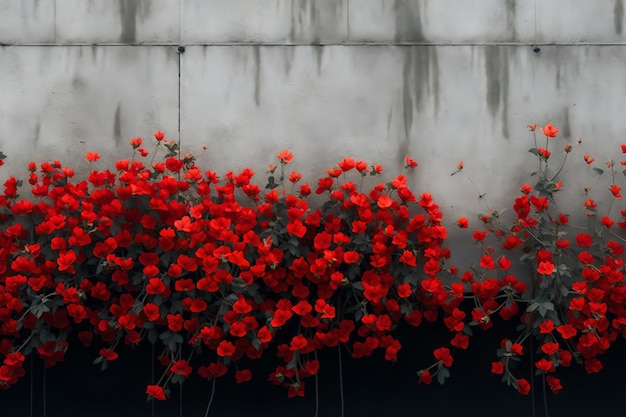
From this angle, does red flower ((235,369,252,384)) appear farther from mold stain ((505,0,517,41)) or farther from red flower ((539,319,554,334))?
mold stain ((505,0,517,41))

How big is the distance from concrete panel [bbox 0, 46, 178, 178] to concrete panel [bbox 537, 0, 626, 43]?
6.66 feet

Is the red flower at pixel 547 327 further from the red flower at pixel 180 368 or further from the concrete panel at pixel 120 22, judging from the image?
the concrete panel at pixel 120 22

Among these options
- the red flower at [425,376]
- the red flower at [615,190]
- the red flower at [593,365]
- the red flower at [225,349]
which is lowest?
the red flower at [425,376]

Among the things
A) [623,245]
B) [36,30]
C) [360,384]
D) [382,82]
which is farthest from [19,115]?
[623,245]

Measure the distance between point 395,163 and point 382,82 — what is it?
0.45 metres

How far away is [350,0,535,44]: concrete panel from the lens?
464 centimetres

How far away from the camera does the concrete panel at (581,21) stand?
466 centimetres

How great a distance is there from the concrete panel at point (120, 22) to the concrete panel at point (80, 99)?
0.18 feet

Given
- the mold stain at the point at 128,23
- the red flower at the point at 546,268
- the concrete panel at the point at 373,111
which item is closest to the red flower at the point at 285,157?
the concrete panel at the point at 373,111

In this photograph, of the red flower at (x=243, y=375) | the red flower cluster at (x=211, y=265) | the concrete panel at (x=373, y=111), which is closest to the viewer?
the red flower cluster at (x=211, y=265)

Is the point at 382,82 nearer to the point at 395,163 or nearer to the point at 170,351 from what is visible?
the point at 395,163

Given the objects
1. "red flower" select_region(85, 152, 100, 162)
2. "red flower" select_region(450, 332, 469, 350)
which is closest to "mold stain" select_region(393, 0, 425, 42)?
"red flower" select_region(450, 332, 469, 350)

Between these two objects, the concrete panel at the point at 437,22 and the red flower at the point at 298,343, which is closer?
the red flower at the point at 298,343

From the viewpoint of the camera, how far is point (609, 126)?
465 centimetres
